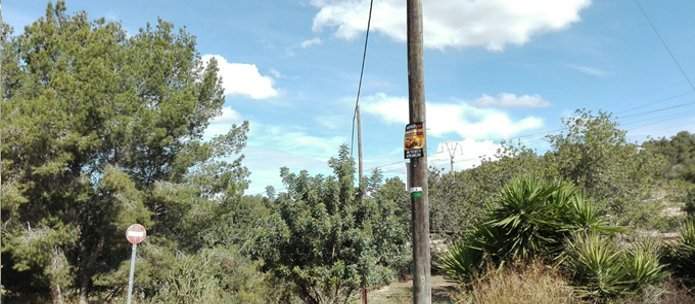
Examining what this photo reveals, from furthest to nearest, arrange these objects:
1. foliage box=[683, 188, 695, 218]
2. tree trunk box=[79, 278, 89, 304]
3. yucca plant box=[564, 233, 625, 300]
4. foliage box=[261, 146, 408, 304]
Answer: tree trunk box=[79, 278, 89, 304] < foliage box=[683, 188, 695, 218] < foliage box=[261, 146, 408, 304] < yucca plant box=[564, 233, 625, 300]

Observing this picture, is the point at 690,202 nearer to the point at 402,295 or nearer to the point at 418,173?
the point at 402,295

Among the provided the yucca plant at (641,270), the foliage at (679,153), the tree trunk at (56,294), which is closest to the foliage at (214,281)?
the tree trunk at (56,294)

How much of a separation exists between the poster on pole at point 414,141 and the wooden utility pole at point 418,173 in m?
0.05

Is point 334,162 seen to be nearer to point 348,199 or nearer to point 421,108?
point 348,199

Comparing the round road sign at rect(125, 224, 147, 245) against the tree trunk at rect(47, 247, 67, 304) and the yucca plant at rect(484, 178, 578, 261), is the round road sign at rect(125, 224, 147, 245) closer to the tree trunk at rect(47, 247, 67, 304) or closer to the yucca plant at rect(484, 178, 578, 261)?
the yucca plant at rect(484, 178, 578, 261)

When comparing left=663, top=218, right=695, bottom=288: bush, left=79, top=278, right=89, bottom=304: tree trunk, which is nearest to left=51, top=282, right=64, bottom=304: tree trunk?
left=79, top=278, right=89, bottom=304: tree trunk

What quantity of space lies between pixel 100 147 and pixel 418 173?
16.7 metres

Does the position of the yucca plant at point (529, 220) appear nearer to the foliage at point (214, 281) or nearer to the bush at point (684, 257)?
the bush at point (684, 257)

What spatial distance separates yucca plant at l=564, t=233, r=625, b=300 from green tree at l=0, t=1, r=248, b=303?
16.4 m

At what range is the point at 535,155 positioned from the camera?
838 inches

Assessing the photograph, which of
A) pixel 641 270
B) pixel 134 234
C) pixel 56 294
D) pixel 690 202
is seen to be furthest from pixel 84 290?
pixel 690 202

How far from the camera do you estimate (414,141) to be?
726 cm

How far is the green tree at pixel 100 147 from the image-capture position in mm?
19031

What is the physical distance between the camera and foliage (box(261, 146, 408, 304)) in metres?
12.5
